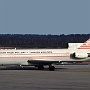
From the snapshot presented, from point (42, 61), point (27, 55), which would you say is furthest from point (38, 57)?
point (27, 55)

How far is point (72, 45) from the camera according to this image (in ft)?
179

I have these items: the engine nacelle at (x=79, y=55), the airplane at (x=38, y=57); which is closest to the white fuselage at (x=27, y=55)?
the airplane at (x=38, y=57)

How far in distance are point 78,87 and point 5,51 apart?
2234 cm

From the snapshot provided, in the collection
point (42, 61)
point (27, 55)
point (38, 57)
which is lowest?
point (42, 61)

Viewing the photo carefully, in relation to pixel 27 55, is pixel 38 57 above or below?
below

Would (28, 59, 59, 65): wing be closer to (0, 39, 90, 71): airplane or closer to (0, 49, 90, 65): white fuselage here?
(0, 39, 90, 71): airplane

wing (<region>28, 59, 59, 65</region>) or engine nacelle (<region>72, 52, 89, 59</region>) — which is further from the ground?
engine nacelle (<region>72, 52, 89, 59</region>)

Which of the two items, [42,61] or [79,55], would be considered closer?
[42,61]

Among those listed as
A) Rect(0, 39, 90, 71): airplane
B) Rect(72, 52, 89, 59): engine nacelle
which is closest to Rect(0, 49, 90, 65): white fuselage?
Rect(0, 39, 90, 71): airplane

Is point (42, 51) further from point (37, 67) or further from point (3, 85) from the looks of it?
point (3, 85)

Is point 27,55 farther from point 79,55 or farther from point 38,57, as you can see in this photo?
point 79,55

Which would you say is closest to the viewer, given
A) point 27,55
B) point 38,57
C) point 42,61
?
point 42,61

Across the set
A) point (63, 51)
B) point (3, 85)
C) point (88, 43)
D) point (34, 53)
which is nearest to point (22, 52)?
point (34, 53)

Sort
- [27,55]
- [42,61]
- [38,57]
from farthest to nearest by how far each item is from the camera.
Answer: [38,57]
[27,55]
[42,61]
